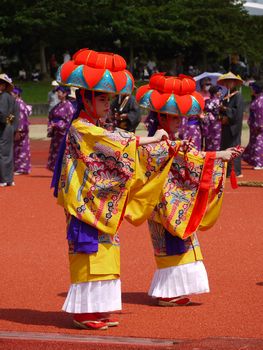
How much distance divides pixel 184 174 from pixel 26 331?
69.0 inches

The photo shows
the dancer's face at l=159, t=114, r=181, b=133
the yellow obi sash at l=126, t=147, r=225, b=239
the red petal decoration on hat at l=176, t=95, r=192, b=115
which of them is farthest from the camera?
the dancer's face at l=159, t=114, r=181, b=133

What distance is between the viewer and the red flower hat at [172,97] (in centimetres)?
813

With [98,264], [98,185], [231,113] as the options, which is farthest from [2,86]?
[98,264]

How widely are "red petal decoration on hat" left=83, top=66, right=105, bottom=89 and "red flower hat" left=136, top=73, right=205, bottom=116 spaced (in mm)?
993

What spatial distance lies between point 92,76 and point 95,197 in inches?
31.6

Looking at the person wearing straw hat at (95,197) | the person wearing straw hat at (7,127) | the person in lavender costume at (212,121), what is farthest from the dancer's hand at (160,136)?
the person in lavender costume at (212,121)

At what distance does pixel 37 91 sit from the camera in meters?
44.2

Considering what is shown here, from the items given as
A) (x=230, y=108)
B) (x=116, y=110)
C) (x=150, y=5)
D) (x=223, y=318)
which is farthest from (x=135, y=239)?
(x=150, y=5)

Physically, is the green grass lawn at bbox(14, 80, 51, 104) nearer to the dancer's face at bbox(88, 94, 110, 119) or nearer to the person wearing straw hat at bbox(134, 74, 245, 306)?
the person wearing straw hat at bbox(134, 74, 245, 306)

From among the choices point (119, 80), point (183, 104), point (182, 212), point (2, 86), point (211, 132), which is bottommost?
point (211, 132)

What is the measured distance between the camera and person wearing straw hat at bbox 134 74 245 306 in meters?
8.02

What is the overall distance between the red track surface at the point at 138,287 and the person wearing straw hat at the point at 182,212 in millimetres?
179

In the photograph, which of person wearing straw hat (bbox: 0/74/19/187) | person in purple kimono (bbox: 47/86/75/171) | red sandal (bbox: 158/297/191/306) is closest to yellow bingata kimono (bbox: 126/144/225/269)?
red sandal (bbox: 158/297/191/306)

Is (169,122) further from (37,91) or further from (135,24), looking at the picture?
(135,24)
